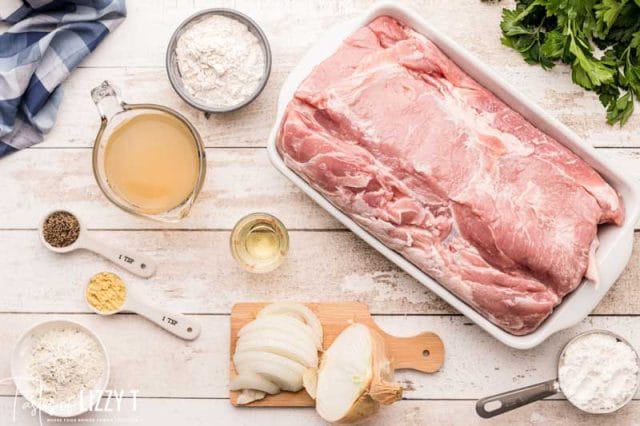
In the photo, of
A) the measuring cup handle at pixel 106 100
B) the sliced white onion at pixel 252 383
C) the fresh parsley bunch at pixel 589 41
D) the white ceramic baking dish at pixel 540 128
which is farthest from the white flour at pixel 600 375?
the measuring cup handle at pixel 106 100

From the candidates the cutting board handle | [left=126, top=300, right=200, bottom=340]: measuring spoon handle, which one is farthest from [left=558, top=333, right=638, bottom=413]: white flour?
[left=126, top=300, right=200, bottom=340]: measuring spoon handle

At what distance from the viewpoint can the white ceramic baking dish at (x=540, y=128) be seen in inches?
89.2

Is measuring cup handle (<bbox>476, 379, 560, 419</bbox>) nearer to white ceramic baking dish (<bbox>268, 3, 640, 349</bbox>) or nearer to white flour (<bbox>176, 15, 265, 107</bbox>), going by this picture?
white ceramic baking dish (<bbox>268, 3, 640, 349</bbox>)

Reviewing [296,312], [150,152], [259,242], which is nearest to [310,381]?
[296,312]

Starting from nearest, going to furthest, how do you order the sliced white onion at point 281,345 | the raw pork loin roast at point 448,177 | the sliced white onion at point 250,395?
the raw pork loin roast at point 448,177, the sliced white onion at point 281,345, the sliced white onion at point 250,395

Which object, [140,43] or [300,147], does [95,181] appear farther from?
[300,147]

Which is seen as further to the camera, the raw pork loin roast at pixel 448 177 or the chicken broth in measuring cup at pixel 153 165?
the chicken broth in measuring cup at pixel 153 165

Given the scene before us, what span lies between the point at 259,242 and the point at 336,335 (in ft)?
1.23

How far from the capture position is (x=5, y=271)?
8.32 ft

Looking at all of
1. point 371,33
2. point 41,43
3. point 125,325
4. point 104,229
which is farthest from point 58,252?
point 371,33

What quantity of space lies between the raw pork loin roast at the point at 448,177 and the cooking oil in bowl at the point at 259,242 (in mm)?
251

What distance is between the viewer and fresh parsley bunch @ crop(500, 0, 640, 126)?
2.31 metres

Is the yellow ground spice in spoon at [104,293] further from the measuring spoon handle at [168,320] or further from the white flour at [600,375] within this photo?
the white flour at [600,375]

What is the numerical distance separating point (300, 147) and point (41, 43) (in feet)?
2.95
